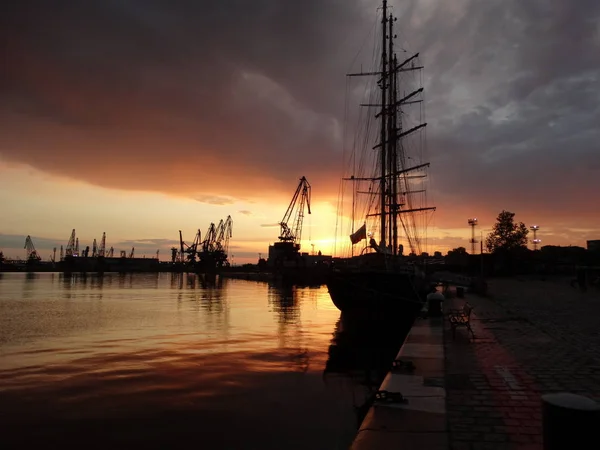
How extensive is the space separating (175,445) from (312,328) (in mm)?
22418

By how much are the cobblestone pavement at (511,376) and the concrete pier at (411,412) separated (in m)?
0.23

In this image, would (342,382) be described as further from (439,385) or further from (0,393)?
(0,393)

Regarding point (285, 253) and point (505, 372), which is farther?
point (285, 253)

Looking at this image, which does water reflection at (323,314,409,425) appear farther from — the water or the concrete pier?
the concrete pier

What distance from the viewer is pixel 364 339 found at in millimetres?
26109

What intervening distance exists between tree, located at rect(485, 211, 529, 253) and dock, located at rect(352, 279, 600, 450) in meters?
104

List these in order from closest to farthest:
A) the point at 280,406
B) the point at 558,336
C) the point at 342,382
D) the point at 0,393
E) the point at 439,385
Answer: the point at 439,385 < the point at 280,406 < the point at 0,393 < the point at 342,382 < the point at 558,336

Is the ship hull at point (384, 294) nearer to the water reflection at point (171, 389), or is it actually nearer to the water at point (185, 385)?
the water at point (185, 385)

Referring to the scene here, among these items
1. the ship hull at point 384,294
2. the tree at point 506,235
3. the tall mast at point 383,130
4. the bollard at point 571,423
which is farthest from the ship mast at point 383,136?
the tree at point 506,235

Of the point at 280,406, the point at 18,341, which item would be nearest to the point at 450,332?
the point at 280,406

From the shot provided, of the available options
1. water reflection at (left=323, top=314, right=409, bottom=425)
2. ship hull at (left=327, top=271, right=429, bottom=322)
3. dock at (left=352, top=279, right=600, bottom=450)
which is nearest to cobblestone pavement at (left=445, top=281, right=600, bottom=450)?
dock at (left=352, top=279, right=600, bottom=450)

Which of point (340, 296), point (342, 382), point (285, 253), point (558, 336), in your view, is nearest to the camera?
point (342, 382)

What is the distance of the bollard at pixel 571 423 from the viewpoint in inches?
185

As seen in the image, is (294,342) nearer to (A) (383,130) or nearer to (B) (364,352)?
(B) (364,352)
